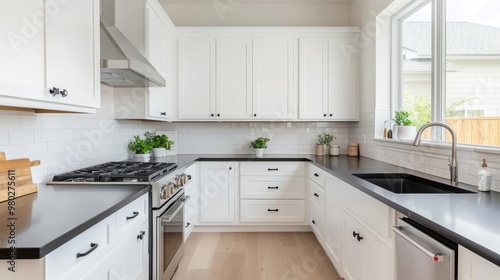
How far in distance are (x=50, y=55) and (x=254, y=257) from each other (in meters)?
2.33

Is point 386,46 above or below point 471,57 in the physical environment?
above

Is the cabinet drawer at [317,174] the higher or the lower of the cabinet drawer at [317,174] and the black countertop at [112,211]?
the lower

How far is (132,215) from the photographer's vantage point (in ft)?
5.33

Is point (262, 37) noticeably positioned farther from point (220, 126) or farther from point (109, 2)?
point (109, 2)

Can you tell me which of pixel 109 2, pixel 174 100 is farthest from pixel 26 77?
pixel 174 100

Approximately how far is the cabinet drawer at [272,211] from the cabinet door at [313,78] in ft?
3.46

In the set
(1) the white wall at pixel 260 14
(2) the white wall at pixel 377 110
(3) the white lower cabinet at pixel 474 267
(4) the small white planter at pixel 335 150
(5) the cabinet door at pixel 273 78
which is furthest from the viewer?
(1) the white wall at pixel 260 14

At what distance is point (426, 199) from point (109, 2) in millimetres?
2783

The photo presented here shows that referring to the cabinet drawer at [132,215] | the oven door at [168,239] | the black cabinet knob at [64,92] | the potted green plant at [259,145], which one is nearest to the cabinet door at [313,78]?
the potted green plant at [259,145]

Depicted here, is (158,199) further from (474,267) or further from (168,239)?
(474,267)

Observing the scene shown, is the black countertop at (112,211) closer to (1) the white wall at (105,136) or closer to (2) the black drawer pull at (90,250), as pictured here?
(2) the black drawer pull at (90,250)

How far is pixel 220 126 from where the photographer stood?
13.0ft

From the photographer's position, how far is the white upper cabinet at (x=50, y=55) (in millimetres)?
1156

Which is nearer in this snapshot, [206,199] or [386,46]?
[386,46]
